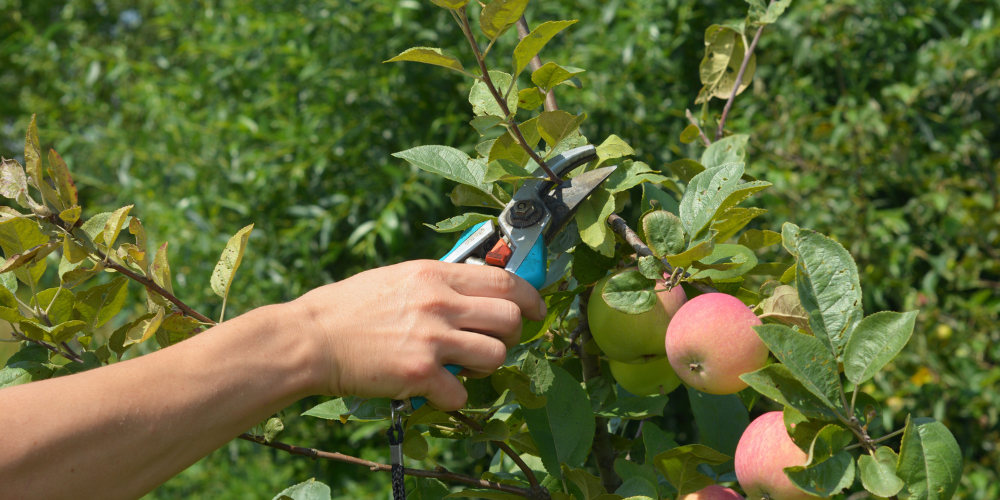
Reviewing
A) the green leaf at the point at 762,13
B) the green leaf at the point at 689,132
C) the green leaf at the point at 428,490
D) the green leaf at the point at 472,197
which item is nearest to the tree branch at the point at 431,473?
the green leaf at the point at 428,490

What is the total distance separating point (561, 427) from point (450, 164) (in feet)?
1.11

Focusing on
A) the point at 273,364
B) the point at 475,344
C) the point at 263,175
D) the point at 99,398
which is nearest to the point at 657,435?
the point at 475,344

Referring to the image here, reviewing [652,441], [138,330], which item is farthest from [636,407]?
[138,330]

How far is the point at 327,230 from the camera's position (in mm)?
2143

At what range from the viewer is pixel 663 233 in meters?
0.71

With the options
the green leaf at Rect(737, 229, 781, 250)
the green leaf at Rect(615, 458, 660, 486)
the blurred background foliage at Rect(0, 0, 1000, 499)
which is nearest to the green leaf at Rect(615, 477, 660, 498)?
the green leaf at Rect(615, 458, 660, 486)

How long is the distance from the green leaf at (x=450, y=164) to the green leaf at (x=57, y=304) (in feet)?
1.41

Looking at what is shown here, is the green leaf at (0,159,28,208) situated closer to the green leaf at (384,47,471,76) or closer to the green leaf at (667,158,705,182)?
the green leaf at (384,47,471,76)

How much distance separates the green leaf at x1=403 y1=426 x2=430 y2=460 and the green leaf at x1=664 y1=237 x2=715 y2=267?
1.12 feet

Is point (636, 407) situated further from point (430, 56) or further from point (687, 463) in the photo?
point (430, 56)

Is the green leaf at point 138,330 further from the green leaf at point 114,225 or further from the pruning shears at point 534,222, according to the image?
the pruning shears at point 534,222

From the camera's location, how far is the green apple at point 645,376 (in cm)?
91

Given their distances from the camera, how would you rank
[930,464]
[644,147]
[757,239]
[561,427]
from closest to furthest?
[930,464]
[561,427]
[757,239]
[644,147]

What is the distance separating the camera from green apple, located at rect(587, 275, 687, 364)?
78cm
